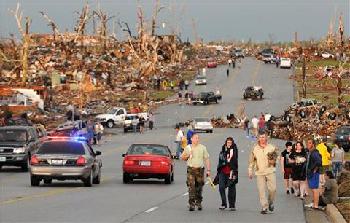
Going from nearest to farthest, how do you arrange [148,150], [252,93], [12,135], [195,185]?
[195,185]
[148,150]
[12,135]
[252,93]

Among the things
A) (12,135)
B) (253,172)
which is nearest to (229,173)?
(253,172)

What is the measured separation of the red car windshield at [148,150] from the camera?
33897 millimetres

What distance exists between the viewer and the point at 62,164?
30953 mm

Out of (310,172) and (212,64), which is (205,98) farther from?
(310,172)

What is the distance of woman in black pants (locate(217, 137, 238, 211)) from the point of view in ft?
Result: 76.2

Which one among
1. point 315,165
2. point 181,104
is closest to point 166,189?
point 315,165

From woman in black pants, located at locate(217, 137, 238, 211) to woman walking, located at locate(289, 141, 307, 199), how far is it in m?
4.25

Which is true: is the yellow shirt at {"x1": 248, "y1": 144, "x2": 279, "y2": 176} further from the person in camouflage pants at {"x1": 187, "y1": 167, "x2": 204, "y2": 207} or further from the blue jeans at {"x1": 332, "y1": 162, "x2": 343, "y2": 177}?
the blue jeans at {"x1": 332, "y1": 162, "x2": 343, "y2": 177}

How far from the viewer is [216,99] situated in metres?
110

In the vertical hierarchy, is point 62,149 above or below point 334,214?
above

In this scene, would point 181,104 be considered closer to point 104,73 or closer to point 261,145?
point 104,73

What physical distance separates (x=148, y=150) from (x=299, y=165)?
26.9ft

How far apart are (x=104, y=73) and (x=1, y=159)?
91.5 m

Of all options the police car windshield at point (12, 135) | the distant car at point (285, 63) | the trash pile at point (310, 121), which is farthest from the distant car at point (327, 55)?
the police car windshield at point (12, 135)
